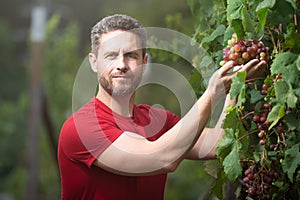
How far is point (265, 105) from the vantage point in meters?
2.04

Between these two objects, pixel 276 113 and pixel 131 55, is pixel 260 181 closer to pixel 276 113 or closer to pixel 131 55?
pixel 276 113

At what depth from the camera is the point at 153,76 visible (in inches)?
117

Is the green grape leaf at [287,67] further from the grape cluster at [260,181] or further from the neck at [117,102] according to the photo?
the neck at [117,102]

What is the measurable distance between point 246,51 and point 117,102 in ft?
1.89

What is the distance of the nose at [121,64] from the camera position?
2264 mm

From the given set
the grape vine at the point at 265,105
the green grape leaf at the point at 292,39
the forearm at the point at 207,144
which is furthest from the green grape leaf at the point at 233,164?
the forearm at the point at 207,144

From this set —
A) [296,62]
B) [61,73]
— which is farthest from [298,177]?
[61,73]

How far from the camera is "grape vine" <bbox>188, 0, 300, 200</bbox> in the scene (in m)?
1.84

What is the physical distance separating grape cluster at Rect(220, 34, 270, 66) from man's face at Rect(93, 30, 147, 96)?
40 centimetres

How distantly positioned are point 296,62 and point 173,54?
4.87 ft

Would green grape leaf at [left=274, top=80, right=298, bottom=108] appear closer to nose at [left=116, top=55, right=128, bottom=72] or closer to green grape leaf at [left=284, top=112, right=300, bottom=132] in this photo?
green grape leaf at [left=284, top=112, right=300, bottom=132]

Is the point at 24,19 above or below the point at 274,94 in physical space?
below

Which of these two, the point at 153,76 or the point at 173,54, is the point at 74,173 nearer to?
the point at 153,76

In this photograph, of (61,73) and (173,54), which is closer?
(173,54)
